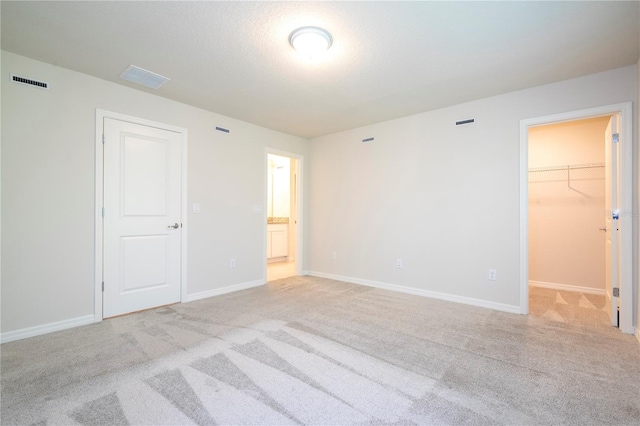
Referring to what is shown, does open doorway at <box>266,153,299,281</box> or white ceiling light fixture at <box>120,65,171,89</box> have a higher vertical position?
white ceiling light fixture at <box>120,65,171,89</box>

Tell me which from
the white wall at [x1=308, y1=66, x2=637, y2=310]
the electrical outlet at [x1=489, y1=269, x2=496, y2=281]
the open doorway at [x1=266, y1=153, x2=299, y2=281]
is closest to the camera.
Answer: the white wall at [x1=308, y1=66, x2=637, y2=310]

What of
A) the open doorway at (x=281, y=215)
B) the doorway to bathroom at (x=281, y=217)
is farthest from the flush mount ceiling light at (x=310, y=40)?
the open doorway at (x=281, y=215)

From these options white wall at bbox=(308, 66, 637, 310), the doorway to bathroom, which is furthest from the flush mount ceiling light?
the doorway to bathroom

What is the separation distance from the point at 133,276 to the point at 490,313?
13.1 ft

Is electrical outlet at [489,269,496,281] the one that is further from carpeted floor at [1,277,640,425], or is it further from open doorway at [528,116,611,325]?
open doorway at [528,116,611,325]

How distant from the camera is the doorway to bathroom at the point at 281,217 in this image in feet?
21.2

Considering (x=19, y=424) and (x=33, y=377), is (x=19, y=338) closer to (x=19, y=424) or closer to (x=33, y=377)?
(x=33, y=377)

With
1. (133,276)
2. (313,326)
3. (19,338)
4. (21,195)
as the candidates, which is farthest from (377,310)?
(21,195)

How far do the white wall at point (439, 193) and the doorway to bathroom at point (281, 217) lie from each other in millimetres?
1327

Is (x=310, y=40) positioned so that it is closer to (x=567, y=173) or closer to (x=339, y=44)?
(x=339, y=44)

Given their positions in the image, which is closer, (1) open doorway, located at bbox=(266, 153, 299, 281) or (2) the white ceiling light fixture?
(2) the white ceiling light fixture

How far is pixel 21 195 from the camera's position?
102 inches

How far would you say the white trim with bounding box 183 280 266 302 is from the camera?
12.2 feet

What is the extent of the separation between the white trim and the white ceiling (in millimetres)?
2459
